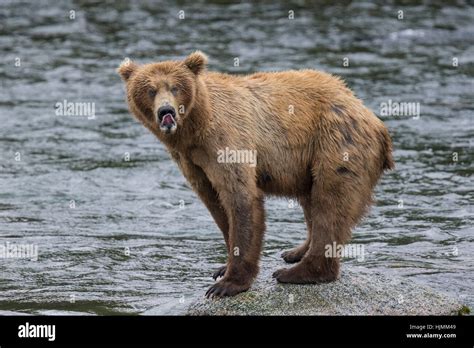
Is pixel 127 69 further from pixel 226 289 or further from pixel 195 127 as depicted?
pixel 226 289

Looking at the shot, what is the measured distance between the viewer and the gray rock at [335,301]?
29.0ft

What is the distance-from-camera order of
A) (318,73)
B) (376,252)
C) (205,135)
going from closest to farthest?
(205,135) → (318,73) → (376,252)

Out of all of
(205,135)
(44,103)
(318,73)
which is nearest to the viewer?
(205,135)

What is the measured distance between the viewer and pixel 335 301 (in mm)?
8914

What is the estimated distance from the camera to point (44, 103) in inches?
722

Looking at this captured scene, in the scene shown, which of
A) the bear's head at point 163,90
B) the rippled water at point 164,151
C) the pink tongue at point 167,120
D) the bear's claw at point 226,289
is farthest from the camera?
the rippled water at point 164,151

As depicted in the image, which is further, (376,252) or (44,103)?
(44,103)

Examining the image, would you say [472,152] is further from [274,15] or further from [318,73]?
[274,15]

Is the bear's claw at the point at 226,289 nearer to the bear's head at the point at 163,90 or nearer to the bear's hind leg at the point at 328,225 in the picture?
the bear's hind leg at the point at 328,225

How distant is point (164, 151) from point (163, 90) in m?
8.05

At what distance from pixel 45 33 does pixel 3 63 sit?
2106mm

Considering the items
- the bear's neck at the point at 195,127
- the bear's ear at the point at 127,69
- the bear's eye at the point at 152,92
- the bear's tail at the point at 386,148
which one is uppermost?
the bear's ear at the point at 127,69

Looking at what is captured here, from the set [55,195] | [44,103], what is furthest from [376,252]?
[44,103]

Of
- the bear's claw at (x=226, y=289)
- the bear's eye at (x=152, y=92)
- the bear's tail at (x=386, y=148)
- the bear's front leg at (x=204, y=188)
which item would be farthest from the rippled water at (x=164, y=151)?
the bear's eye at (x=152, y=92)
